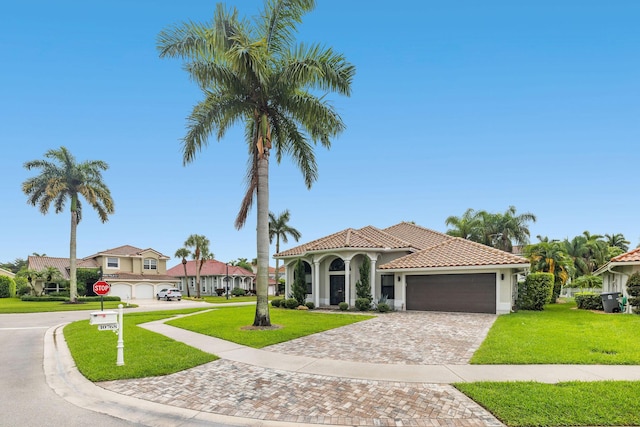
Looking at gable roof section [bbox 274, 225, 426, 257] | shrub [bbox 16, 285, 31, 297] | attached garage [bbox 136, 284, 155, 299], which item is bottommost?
attached garage [bbox 136, 284, 155, 299]

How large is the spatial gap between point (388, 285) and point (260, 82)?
14148mm

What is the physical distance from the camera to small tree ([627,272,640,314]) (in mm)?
16031

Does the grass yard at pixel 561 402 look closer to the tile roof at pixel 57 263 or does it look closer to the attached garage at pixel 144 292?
the attached garage at pixel 144 292

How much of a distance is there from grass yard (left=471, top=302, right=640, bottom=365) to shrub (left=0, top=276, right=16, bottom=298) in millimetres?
51653

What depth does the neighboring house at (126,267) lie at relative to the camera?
42.2m

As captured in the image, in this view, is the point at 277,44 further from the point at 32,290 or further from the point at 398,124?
the point at 32,290

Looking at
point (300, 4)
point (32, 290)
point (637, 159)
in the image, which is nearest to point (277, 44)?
point (300, 4)

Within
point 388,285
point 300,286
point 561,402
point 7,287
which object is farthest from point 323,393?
point 7,287

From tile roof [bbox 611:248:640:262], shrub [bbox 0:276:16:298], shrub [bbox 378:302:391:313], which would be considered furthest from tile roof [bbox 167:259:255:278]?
tile roof [bbox 611:248:640:262]

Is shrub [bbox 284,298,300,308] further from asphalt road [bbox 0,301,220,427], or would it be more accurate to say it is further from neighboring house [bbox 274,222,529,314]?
asphalt road [bbox 0,301,220,427]

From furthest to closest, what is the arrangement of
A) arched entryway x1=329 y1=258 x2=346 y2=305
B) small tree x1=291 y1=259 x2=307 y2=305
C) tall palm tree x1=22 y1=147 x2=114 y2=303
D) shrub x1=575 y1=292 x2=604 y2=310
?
1. tall palm tree x1=22 y1=147 x2=114 y2=303
2. small tree x1=291 y1=259 x2=307 y2=305
3. arched entryway x1=329 y1=258 x2=346 y2=305
4. shrub x1=575 y1=292 x2=604 y2=310

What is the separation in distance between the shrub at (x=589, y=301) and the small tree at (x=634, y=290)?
3365 mm

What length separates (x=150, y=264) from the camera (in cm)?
4688

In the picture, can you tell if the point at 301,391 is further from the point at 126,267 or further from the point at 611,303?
the point at 126,267
